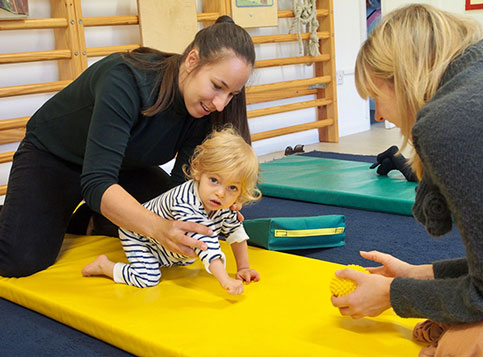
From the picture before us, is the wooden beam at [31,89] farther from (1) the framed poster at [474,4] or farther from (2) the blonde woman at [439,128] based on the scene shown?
(1) the framed poster at [474,4]

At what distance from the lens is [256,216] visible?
296 cm

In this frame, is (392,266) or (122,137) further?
(122,137)

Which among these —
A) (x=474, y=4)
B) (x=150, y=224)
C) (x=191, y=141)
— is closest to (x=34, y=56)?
(x=191, y=141)

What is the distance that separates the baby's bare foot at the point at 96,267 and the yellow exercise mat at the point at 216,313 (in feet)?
0.09

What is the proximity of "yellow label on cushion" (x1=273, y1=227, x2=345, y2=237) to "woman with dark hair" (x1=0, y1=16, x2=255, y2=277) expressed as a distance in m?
0.41

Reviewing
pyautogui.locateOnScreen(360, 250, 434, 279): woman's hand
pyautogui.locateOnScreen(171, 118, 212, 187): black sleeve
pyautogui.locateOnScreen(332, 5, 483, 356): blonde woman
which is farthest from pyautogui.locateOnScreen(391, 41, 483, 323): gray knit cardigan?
pyautogui.locateOnScreen(171, 118, 212, 187): black sleeve

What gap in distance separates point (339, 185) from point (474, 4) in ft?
12.7

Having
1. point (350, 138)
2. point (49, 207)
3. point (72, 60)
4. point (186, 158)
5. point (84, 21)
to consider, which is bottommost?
point (350, 138)

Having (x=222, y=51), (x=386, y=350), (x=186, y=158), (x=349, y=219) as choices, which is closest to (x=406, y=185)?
(x=349, y=219)

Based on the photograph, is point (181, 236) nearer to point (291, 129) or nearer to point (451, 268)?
point (451, 268)

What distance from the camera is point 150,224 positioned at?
171 centimetres

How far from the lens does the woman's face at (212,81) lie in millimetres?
1805

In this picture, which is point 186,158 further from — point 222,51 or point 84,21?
point 84,21

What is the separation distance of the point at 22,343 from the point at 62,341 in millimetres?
124
